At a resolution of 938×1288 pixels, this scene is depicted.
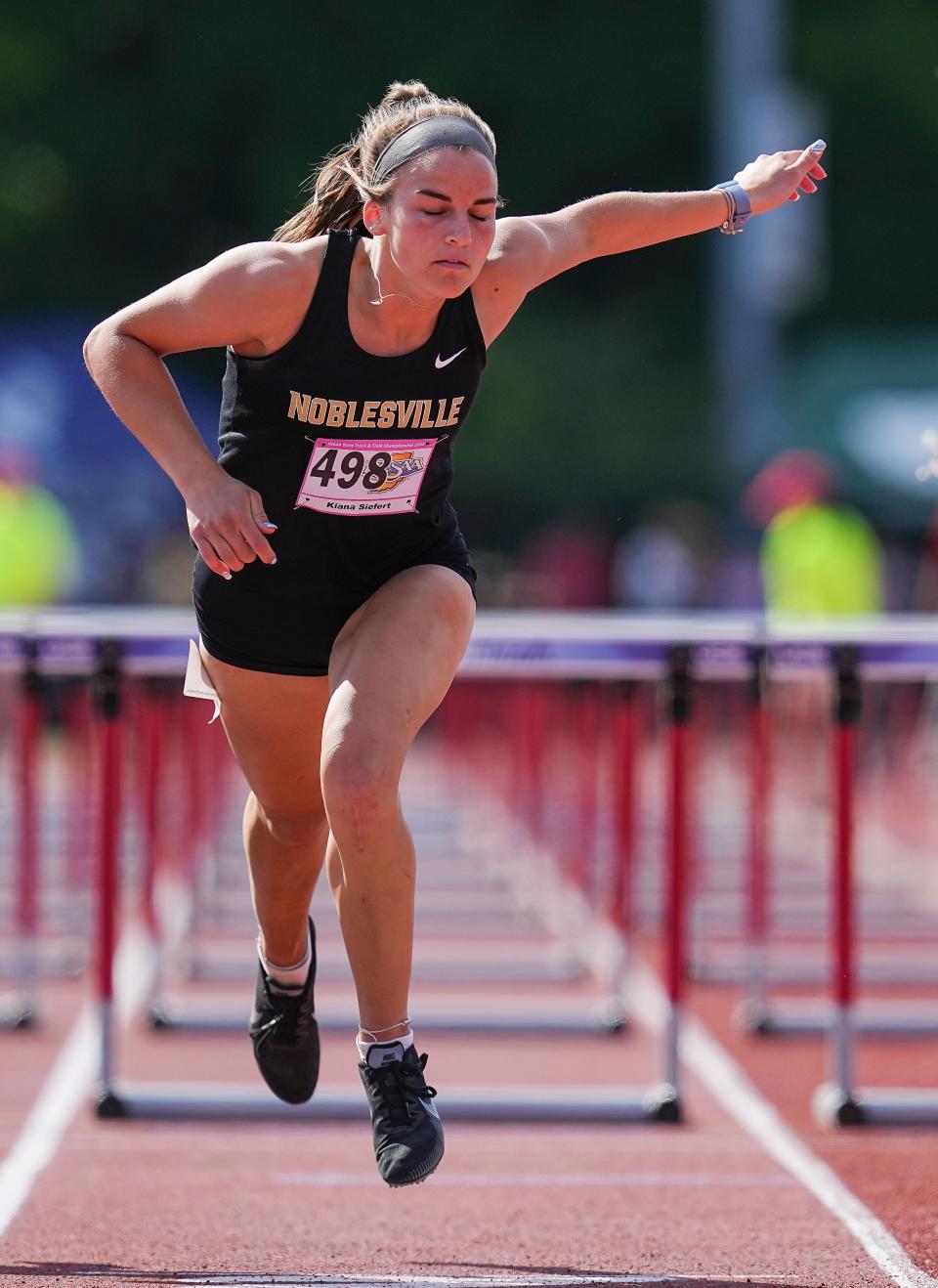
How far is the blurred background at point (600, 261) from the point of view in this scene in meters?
25.4

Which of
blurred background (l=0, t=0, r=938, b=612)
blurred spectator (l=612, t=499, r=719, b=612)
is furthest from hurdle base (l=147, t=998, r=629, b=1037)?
blurred spectator (l=612, t=499, r=719, b=612)

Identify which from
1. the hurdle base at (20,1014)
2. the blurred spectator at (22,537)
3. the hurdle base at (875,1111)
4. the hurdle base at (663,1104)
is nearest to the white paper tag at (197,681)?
the hurdle base at (663,1104)

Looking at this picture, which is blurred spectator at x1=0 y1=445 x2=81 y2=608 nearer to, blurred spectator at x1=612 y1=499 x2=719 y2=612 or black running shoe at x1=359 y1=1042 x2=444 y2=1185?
blurred spectator at x1=612 y1=499 x2=719 y2=612

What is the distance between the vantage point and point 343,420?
4246 mm

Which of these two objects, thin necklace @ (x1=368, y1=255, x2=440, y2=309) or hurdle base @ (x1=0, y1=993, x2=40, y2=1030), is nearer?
thin necklace @ (x1=368, y1=255, x2=440, y2=309)

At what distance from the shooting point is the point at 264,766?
15.3 feet

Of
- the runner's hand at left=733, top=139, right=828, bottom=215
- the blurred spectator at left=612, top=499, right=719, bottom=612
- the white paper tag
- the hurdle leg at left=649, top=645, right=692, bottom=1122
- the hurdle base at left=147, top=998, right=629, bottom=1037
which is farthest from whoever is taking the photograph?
the blurred spectator at left=612, top=499, right=719, bottom=612

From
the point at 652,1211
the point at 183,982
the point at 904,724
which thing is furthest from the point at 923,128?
the point at 652,1211

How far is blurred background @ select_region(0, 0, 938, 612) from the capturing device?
25438 mm

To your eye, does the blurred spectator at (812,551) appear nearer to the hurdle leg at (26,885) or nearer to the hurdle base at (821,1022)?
the hurdle base at (821,1022)

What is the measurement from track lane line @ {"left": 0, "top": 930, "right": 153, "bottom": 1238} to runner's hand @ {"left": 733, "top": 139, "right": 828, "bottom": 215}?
2881 mm

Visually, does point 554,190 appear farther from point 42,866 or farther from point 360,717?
point 360,717

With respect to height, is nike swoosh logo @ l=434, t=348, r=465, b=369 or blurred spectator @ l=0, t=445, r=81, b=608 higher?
nike swoosh logo @ l=434, t=348, r=465, b=369

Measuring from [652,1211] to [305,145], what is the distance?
25.6 m
